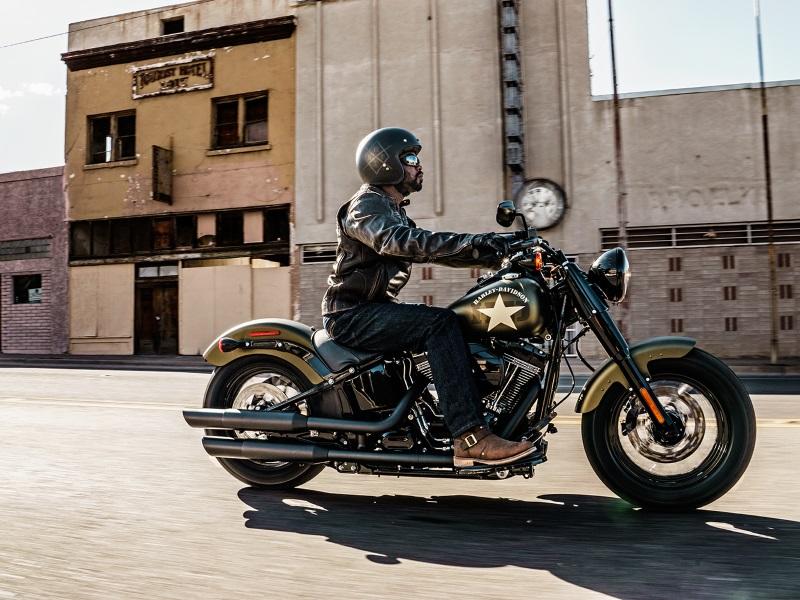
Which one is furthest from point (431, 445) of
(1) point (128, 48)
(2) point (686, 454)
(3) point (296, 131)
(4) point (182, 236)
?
(1) point (128, 48)

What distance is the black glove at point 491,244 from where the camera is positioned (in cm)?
339

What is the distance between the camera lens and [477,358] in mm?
3510

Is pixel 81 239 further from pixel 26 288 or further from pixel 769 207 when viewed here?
pixel 769 207

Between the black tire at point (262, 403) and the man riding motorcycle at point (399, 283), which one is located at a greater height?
the man riding motorcycle at point (399, 283)

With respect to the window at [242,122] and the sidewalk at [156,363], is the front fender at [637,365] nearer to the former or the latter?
the sidewalk at [156,363]

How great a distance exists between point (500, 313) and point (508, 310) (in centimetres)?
4

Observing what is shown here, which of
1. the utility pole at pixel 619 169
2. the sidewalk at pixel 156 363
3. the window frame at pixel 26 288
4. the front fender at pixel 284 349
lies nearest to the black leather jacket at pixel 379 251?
the front fender at pixel 284 349

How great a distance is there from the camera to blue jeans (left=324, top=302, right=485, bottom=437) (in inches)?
133

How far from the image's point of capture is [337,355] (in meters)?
3.81

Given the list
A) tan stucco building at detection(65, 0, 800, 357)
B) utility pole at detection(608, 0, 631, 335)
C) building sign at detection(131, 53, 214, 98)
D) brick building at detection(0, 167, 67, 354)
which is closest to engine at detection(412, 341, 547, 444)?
tan stucco building at detection(65, 0, 800, 357)

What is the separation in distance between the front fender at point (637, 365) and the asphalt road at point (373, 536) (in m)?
0.54

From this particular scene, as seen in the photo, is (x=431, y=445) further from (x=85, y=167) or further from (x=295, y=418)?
(x=85, y=167)

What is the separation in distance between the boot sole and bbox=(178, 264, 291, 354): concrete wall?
1783 centimetres

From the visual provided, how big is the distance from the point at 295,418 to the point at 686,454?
1.88 metres
